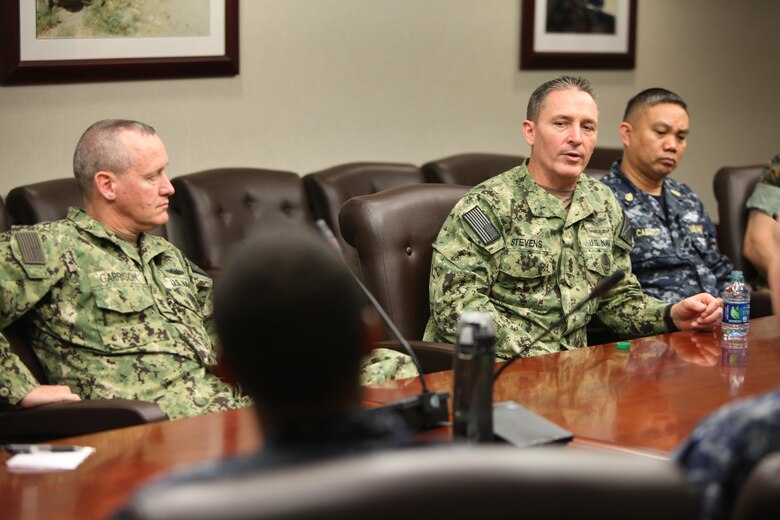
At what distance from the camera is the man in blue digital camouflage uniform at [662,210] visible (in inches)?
150

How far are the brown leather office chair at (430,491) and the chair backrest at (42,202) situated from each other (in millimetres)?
2789

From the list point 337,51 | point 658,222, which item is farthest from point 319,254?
point 337,51

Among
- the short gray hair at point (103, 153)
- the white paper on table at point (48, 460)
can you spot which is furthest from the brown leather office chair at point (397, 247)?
the white paper on table at point (48, 460)

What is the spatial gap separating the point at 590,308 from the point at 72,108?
7.06 feet

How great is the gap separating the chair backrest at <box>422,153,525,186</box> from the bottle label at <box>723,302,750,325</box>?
1972mm

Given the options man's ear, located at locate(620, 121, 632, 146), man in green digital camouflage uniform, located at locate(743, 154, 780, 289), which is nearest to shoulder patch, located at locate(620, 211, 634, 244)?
man's ear, located at locate(620, 121, 632, 146)

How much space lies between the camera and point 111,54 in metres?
4.22

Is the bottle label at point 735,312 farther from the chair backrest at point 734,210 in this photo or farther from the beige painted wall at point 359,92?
the beige painted wall at point 359,92

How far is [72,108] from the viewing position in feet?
13.8

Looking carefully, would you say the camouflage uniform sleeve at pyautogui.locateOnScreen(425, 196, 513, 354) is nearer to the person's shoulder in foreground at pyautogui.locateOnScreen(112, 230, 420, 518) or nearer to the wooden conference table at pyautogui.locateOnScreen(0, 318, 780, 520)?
the wooden conference table at pyautogui.locateOnScreen(0, 318, 780, 520)

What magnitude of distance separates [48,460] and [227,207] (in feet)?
8.10

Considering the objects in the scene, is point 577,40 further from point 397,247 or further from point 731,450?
point 731,450

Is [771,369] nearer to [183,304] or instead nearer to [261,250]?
[183,304]

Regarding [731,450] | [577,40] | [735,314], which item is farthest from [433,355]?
[577,40]
